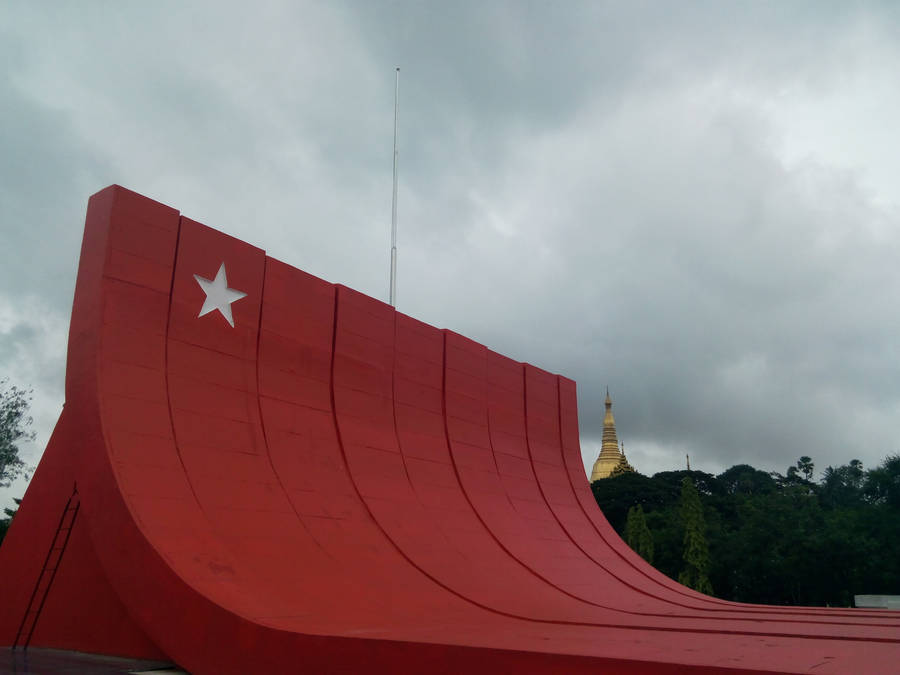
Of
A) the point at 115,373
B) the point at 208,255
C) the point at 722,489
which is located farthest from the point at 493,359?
the point at 722,489

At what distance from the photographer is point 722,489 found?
37188 millimetres

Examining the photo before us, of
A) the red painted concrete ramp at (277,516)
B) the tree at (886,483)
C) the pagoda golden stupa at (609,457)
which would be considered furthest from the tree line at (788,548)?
the pagoda golden stupa at (609,457)

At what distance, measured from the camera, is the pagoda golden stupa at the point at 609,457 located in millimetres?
39281

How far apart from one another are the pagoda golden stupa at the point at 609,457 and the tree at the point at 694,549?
1844 centimetres

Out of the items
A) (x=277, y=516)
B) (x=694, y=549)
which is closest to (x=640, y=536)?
(x=694, y=549)

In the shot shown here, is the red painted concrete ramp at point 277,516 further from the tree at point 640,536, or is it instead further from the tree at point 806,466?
the tree at point 806,466

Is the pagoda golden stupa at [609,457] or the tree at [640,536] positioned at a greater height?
the pagoda golden stupa at [609,457]

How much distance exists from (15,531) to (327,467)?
286 cm

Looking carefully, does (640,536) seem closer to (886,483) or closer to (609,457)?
(886,483)

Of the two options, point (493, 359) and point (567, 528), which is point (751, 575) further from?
point (493, 359)

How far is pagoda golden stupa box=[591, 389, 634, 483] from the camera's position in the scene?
39.3 meters

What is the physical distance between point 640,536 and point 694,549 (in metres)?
2.55

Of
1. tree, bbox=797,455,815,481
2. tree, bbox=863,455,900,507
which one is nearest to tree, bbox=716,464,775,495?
tree, bbox=797,455,815,481

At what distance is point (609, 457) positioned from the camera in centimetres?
4038
